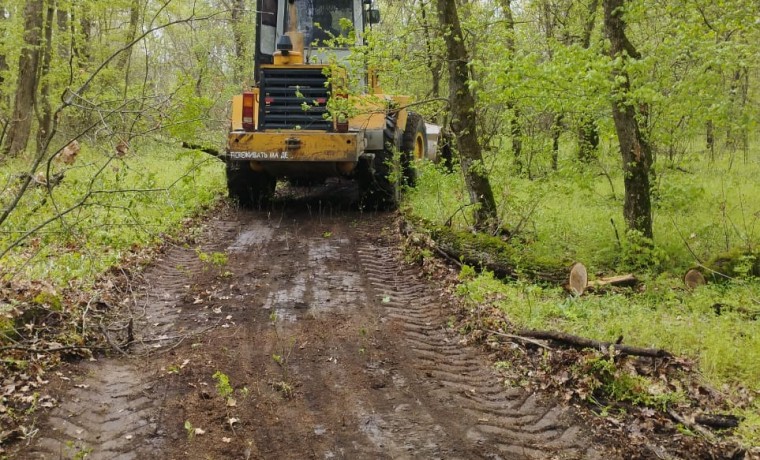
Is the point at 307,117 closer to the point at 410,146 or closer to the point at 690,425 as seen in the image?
the point at 410,146

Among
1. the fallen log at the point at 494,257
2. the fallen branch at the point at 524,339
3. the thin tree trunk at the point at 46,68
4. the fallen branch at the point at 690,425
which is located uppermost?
the thin tree trunk at the point at 46,68

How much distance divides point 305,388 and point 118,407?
1247mm

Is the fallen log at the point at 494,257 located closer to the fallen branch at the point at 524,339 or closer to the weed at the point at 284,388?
the fallen branch at the point at 524,339

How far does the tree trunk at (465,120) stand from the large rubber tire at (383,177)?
1.83 m

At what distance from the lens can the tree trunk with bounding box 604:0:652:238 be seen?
8.17 m

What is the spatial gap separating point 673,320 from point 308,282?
3.78 m

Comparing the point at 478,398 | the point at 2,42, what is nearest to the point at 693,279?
the point at 478,398

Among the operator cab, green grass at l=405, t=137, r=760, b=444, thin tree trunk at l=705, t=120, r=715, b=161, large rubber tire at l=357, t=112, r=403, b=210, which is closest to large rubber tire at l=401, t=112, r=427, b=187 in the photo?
green grass at l=405, t=137, r=760, b=444

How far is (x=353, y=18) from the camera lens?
37.5 ft

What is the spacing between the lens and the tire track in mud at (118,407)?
3.78m

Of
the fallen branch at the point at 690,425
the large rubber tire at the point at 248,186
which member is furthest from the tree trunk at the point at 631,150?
the large rubber tire at the point at 248,186

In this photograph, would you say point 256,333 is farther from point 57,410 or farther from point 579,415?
point 579,415

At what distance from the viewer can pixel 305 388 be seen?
464 centimetres

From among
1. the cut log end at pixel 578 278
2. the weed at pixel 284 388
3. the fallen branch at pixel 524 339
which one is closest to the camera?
the weed at pixel 284 388
